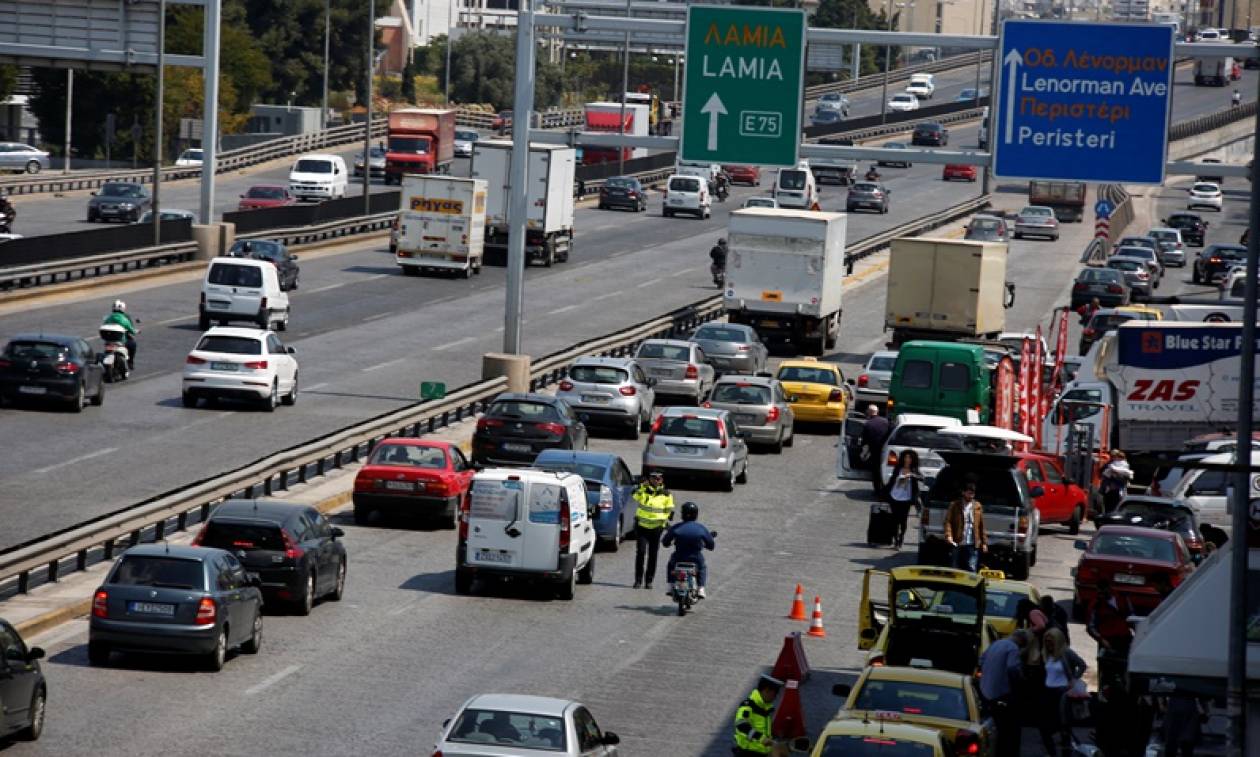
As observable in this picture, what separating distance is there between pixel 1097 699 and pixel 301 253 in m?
51.4

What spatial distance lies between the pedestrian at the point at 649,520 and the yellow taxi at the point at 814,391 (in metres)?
16.9

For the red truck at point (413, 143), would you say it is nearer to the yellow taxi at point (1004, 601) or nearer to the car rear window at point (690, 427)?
the car rear window at point (690, 427)

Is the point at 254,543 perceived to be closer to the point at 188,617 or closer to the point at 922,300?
the point at 188,617

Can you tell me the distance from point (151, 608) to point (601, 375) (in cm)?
2149

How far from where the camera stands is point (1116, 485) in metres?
38.2

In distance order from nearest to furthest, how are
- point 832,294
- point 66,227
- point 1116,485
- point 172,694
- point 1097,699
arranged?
point 172,694, point 1097,699, point 1116,485, point 832,294, point 66,227

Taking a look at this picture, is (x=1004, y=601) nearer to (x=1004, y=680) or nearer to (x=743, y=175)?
(x=1004, y=680)

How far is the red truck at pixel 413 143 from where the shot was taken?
102625 millimetres

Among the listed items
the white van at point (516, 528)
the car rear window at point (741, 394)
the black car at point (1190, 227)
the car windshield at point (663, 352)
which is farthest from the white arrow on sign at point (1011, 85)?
the black car at point (1190, 227)

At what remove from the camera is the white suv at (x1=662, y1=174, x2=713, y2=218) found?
3654 inches

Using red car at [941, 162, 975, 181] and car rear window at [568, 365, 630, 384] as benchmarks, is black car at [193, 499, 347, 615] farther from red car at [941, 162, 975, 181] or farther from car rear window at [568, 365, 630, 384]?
red car at [941, 162, 975, 181]

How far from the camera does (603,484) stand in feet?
106

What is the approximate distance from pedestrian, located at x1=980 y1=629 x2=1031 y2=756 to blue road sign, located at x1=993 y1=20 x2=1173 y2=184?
1376 centimetres

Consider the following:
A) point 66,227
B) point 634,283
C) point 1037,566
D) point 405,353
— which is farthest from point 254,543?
point 66,227
